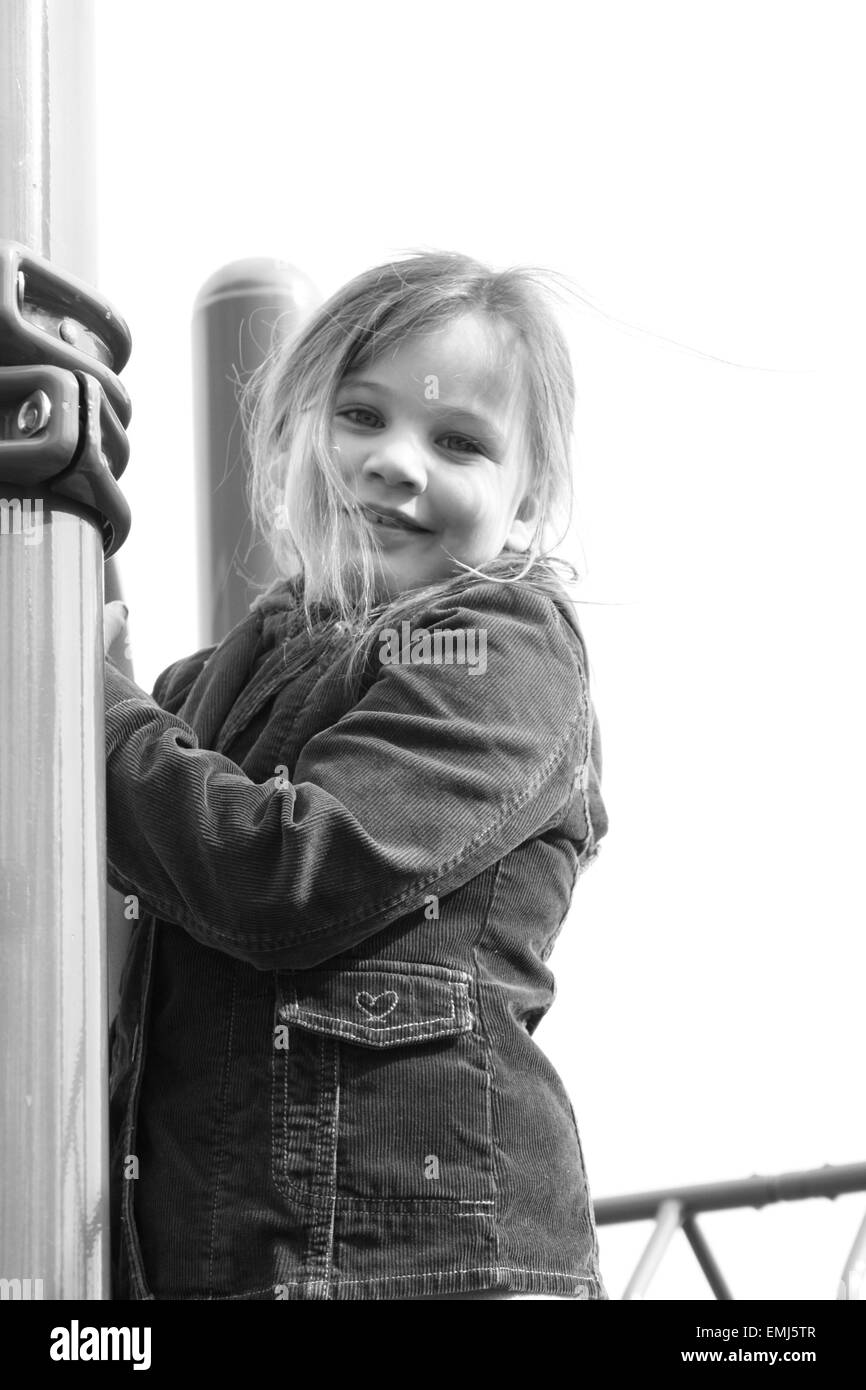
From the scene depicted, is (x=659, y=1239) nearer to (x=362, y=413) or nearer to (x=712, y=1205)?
(x=712, y=1205)

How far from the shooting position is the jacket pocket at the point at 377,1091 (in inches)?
53.3

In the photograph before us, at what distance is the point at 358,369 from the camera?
1.73 meters

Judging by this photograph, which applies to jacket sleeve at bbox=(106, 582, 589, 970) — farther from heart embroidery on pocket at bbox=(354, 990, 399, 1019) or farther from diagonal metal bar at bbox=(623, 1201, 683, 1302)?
diagonal metal bar at bbox=(623, 1201, 683, 1302)

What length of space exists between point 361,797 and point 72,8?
1.87 feet

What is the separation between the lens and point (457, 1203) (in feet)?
4.44

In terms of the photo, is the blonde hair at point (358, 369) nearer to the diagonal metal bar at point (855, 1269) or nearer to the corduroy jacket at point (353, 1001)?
the corduroy jacket at point (353, 1001)

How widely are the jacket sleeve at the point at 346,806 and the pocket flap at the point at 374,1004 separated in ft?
0.12

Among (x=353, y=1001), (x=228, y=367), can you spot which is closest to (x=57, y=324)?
(x=353, y=1001)

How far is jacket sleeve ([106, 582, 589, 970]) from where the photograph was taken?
1318mm

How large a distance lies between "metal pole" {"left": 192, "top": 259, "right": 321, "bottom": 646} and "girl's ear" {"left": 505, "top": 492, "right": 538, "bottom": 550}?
697 millimetres

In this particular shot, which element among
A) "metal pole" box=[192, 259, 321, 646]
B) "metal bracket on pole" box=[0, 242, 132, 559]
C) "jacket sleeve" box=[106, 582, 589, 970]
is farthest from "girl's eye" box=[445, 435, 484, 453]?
"metal pole" box=[192, 259, 321, 646]
